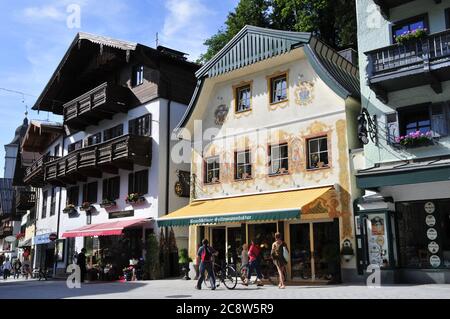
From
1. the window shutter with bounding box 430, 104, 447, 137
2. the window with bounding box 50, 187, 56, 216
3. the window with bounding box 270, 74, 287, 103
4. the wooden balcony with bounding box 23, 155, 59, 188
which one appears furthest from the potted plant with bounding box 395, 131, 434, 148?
the window with bounding box 50, 187, 56, 216

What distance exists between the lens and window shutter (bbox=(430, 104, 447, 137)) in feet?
53.5

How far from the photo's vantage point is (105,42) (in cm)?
2895

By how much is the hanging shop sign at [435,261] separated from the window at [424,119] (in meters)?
4.03

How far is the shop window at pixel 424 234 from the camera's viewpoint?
1617 cm

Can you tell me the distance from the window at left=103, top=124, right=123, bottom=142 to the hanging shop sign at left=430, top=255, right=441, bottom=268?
62.0ft

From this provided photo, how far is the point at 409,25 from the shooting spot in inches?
695

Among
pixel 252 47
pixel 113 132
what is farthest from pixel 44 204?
pixel 252 47

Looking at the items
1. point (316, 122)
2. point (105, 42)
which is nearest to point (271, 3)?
point (105, 42)

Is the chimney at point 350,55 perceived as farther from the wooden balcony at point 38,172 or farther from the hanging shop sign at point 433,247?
the wooden balcony at point 38,172

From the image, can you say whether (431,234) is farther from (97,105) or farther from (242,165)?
(97,105)

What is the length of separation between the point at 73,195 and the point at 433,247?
79.8 ft

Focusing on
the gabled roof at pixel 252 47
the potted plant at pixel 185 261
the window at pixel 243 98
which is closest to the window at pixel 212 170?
the window at pixel 243 98

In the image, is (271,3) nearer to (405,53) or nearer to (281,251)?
(405,53)

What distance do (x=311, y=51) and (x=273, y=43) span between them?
5.73 ft
